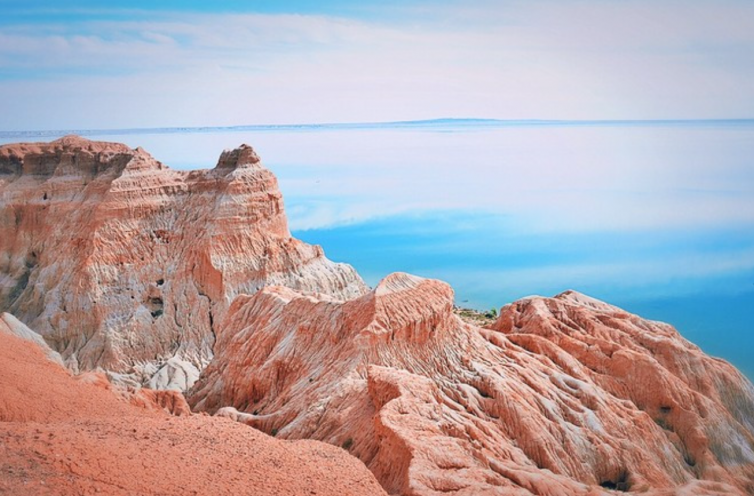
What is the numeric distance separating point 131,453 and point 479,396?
10.7m

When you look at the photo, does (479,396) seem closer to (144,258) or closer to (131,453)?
(131,453)

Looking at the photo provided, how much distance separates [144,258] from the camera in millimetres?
44906

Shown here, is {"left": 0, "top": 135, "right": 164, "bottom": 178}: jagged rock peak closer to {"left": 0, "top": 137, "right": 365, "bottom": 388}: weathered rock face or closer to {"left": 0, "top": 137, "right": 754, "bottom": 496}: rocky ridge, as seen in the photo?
Result: {"left": 0, "top": 137, "right": 365, "bottom": 388}: weathered rock face

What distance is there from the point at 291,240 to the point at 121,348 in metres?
11.5

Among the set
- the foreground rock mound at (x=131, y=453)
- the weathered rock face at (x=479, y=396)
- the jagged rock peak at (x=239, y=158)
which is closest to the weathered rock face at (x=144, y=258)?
the jagged rock peak at (x=239, y=158)

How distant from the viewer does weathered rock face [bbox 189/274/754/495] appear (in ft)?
59.2

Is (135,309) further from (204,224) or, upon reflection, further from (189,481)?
(189,481)

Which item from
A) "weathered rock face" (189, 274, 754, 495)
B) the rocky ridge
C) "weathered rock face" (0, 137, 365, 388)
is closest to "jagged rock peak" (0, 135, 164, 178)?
"weathered rock face" (0, 137, 365, 388)

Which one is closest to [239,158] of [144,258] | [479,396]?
[144,258]

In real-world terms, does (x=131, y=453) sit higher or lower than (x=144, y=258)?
higher

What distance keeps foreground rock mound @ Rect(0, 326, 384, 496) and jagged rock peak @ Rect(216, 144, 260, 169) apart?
2806cm

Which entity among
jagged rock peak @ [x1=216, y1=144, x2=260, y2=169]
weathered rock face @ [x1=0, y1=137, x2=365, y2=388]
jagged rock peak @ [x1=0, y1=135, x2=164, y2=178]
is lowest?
weathered rock face @ [x1=0, y1=137, x2=365, y2=388]

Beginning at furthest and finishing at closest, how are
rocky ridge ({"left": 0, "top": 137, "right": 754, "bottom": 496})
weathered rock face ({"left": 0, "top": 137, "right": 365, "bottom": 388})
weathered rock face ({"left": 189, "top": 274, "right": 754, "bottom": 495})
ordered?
weathered rock face ({"left": 0, "top": 137, "right": 365, "bottom": 388}) → weathered rock face ({"left": 189, "top": 274, "right": 754, "bottom": 495}) → rocky ridge ({"left": 0, "top": 137, "right": 754, "bottom": 496})

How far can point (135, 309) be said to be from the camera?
143ft
